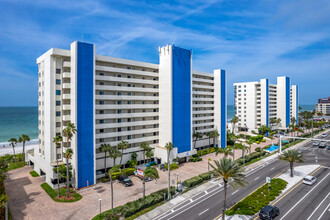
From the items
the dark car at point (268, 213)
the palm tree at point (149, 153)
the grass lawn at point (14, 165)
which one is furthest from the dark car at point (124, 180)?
the grass lawn at point (14, 165)

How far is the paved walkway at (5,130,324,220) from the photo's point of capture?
33.3 m

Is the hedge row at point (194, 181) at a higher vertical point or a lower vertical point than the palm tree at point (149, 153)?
lower

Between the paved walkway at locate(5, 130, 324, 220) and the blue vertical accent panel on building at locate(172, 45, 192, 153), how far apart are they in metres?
12.1

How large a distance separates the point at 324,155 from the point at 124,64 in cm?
7370

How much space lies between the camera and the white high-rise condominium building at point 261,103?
113250 millimetres

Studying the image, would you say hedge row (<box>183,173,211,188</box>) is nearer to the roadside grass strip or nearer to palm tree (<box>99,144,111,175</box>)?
the roadside grass strip

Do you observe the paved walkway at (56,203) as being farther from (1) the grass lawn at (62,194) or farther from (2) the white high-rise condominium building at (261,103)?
(2) the white high-rise condominium building at (261,103)

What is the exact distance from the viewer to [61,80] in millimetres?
45531

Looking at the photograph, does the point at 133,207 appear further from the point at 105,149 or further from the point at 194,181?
the point at 105,149

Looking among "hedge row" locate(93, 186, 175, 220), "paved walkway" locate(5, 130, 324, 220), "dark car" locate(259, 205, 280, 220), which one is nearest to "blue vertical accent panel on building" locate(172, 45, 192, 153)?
"paved walkway" locate(5, 130, 324, 220)

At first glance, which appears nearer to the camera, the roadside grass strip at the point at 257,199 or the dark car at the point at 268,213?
the dark car at the point at 268,213

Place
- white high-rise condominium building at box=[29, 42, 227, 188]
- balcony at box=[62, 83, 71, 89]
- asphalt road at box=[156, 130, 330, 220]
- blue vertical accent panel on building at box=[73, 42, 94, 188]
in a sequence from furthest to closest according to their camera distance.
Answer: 1. balcony at box=[62, 83, 71, 89]
2. white high-rise condominium building at box=[29, 42, 227, 188]
3. blue vertical accent panel on building at box=[73, 42, 94, 188]
4. asphalt road at box=[156, 130, 330, 220]

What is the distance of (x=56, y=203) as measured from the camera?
121 ft

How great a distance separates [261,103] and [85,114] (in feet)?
334
